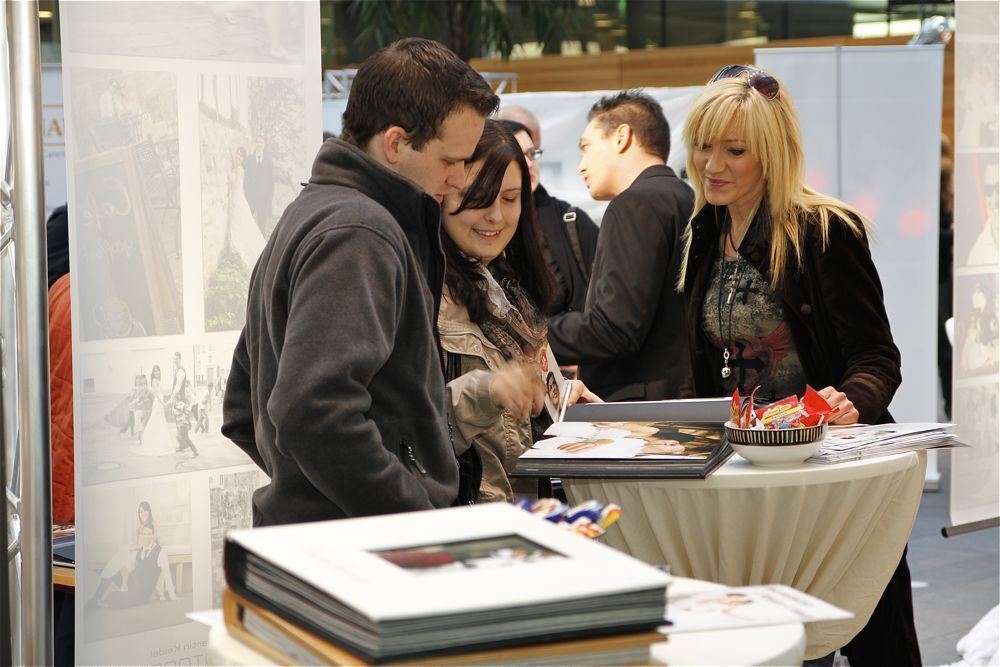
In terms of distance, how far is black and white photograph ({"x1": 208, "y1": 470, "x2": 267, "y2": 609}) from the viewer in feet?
7.82

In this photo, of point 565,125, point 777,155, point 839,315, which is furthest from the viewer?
point 565,125

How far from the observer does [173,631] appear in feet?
7.71

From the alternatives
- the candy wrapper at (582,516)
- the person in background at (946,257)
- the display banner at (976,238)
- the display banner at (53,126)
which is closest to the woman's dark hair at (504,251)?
the candy wrapper at (582,516)

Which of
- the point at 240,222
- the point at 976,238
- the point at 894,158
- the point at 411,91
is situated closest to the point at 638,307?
the point at 240,222

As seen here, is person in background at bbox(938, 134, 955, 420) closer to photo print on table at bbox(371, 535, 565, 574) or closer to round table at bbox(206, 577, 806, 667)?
round table at bbox(206, 577, 806, 667)

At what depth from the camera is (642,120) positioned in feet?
12.7

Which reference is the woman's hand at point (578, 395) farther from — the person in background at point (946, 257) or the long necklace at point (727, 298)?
the person in background at point (946, 257)

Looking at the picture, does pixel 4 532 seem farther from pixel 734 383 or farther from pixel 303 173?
pixel 734 383

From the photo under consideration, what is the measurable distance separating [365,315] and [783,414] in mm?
949

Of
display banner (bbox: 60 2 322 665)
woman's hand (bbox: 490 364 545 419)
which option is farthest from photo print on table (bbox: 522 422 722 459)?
display banner (bbox: 60 2 322 665)

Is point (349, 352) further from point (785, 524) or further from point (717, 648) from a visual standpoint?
point (785, 524)

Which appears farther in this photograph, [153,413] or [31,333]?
[153,413]

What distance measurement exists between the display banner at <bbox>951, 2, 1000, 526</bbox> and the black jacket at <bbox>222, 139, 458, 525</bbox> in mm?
2857

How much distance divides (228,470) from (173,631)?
34 centimetres
